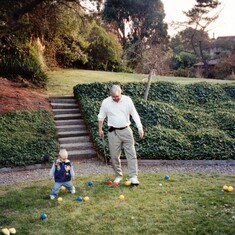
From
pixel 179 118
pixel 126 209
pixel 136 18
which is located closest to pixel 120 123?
pixel 126 209

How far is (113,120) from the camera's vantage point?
5.87 meters

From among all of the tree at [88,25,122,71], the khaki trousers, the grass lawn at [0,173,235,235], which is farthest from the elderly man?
the tree at [88,25,122,71]

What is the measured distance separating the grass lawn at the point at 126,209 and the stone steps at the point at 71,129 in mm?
2200

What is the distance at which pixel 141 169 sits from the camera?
7.41 m

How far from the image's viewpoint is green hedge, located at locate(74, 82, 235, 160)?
27.2 feet

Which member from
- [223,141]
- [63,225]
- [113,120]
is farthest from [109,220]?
[223,141]

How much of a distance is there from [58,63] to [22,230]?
1753 centimetres

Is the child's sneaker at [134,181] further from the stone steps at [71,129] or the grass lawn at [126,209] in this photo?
the stone steps at [71,129]

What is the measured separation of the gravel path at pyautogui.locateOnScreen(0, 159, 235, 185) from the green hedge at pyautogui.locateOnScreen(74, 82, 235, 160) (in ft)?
0.78

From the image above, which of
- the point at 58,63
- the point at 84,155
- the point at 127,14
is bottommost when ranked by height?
the point at 84,155

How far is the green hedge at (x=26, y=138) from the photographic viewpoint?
7.80 meters

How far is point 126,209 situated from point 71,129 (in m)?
5.14

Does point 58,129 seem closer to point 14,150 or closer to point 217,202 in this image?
point 14,150

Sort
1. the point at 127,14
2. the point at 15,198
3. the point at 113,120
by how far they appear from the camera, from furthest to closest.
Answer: the point at 127,14 < the point at 113,120 < the point at 15,198
